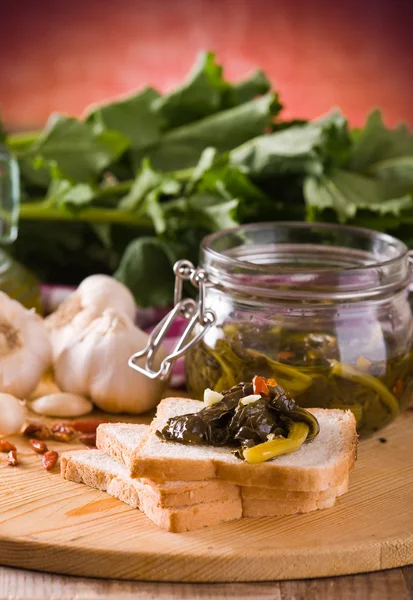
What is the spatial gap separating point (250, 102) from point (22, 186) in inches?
43.7

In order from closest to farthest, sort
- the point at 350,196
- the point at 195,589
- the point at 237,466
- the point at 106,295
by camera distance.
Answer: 1. the point at 195,589
2. the point at 237,466
3. the point at 106,295
4. the point at 350,196

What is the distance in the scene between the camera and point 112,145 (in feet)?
12.2

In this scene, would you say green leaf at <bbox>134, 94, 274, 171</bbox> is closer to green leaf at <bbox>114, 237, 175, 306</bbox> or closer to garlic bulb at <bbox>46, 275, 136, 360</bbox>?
green leaf at <bbox>114, 237, 175, 306</bbox>

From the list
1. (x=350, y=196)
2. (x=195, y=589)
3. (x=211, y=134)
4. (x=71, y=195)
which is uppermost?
(x=211, y=134)

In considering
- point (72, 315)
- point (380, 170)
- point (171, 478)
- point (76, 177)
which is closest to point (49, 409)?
point (72, 315)

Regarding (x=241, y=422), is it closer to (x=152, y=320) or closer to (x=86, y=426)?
(x=86, y=426)

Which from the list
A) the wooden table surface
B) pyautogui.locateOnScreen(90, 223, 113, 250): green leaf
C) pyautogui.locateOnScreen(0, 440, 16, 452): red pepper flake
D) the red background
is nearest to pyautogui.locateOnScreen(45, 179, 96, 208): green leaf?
pyautogui.locateOnScreen(90, 223, 113, 250): green leaf

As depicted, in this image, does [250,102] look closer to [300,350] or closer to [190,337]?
[190,337]

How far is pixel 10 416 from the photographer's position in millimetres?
2504

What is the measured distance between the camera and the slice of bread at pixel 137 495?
79.1 inches

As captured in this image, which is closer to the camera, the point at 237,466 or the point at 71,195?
the point at 237,466

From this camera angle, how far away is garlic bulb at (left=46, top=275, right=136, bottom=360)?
9.36 ft

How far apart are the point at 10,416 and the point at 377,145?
1.92 metres

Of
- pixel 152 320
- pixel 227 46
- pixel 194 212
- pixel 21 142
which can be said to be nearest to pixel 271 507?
pixel 152 320
